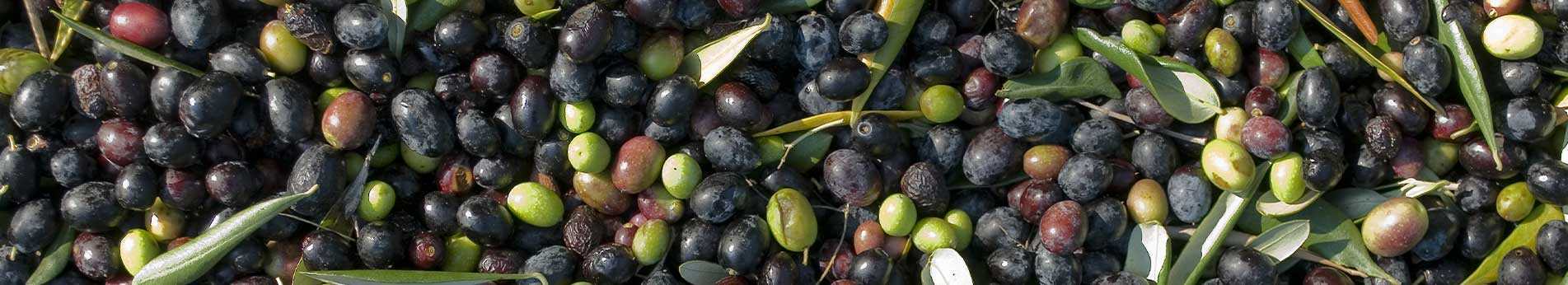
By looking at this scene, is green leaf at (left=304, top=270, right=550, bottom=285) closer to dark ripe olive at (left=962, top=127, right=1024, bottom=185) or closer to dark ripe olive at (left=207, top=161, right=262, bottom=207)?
dark ripe olive at (left=207, top=161, right=262, bottom=207)

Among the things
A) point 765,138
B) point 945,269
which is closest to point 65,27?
point 765,138

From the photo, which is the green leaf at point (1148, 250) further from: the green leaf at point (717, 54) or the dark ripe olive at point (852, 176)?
the green leaf at point (717, 54)

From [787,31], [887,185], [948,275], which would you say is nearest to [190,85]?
[787,31]

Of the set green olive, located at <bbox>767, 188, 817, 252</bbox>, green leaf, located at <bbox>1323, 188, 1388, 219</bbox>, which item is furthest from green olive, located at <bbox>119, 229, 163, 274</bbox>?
green leaf, located at <bbox>1323, 188, 1388, 219</bbox>

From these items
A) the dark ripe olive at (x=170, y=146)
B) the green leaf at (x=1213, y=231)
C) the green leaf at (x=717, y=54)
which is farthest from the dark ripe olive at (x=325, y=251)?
the green leaf at (x=1213, y=231)

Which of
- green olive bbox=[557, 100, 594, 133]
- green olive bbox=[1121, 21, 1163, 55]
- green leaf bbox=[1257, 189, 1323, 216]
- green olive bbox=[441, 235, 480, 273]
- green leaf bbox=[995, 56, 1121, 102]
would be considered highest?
green olive bbox=[1121, 21, 1163, 55]

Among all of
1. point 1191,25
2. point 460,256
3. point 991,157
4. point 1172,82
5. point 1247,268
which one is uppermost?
point 1191,25

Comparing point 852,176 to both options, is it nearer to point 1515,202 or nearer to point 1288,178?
point 1288,178
